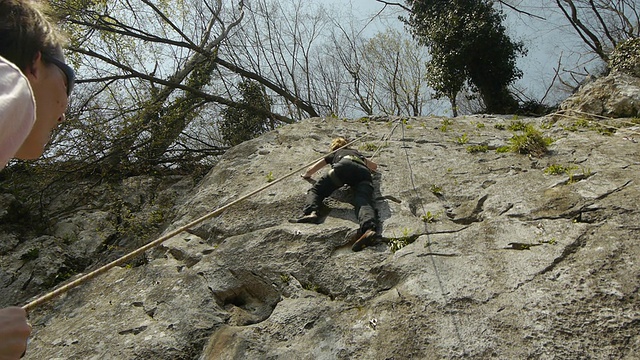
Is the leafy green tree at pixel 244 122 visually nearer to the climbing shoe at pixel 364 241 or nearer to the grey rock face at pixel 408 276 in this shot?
the grey rock face at pixel 408 276

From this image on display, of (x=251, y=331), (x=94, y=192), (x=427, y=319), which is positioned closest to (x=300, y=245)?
(x=251, y=331)

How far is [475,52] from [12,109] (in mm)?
13155

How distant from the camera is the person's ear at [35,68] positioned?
119 centimetres

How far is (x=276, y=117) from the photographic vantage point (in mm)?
13117

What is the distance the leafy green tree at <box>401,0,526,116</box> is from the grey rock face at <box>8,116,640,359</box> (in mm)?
6379

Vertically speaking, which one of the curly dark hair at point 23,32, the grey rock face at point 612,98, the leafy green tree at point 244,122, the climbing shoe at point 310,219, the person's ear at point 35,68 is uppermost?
the leafy green tree at point 244,122

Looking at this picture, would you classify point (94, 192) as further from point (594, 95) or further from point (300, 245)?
point (594, 95)

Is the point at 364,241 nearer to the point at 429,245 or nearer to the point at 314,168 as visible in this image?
the point at 429,245

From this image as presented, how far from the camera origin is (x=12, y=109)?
2.73 ft

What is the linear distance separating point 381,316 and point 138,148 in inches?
304

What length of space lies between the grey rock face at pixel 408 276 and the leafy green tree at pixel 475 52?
6379mm

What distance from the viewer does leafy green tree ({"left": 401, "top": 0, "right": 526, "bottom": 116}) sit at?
12.4 metres

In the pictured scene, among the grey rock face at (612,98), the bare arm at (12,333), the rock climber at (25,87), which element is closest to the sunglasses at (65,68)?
the rock climber at (25,87)

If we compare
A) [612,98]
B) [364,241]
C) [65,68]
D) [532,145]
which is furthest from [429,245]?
[612,98]
